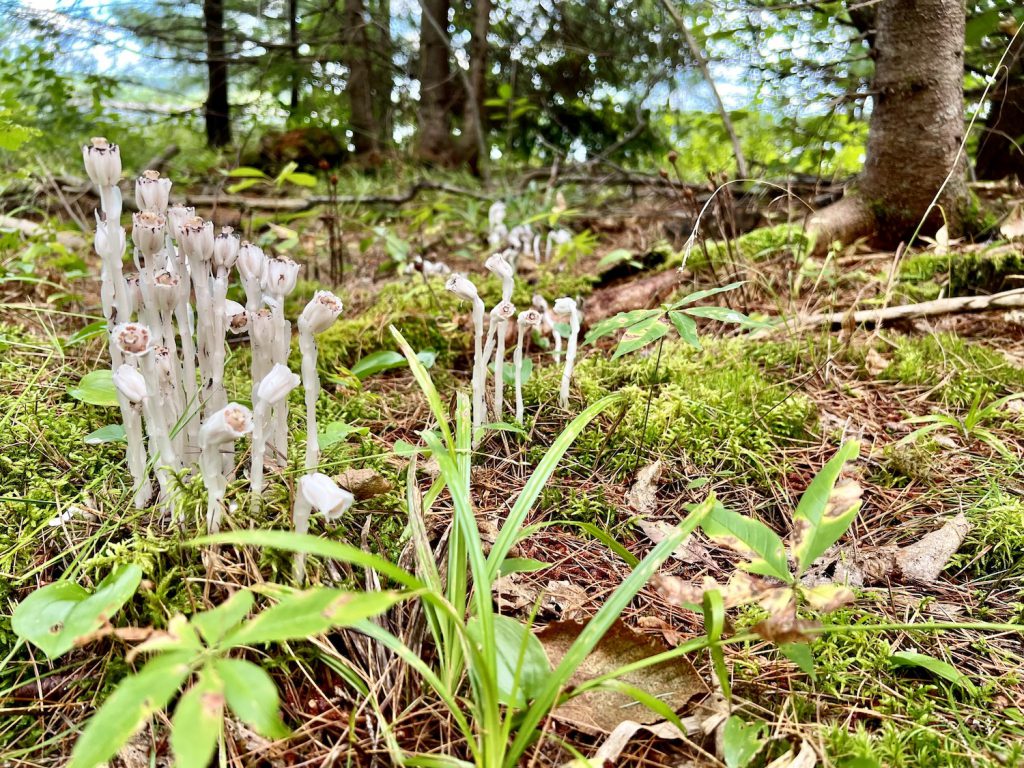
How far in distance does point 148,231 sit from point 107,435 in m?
0.53

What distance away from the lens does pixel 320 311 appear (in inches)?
56.2

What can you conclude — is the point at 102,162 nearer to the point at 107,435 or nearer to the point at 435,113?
the point at 107,435

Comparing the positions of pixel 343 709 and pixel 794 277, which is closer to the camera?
pixel 343 709

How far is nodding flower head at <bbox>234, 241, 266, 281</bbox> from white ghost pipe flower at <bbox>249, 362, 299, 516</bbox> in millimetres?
258

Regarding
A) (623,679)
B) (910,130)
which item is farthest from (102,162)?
(910,130)

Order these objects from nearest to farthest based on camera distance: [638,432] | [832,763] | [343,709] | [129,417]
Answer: [832,763] < [343,709] < [129,417] < [638,432]

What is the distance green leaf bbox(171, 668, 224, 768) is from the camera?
71cm

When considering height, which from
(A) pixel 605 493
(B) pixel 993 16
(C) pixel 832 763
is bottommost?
(C) pixel 832 763

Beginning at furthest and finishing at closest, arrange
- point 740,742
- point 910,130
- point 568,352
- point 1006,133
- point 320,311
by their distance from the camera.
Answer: point 1006,133 → point 910,130 → point 568,352 → point 320,311 → point 740,742

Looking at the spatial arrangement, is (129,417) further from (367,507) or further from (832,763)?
(832,763)

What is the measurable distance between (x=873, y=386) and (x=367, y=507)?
1.82m

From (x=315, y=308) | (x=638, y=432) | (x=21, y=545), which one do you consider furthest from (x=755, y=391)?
(x=21, y=545)

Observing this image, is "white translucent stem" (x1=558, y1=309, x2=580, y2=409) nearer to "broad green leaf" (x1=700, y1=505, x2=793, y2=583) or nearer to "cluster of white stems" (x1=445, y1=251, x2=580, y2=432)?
"cluster of white stems" (x1=445, y1=251, x2=580, y2=432)

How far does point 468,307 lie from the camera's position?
3.03 meters
